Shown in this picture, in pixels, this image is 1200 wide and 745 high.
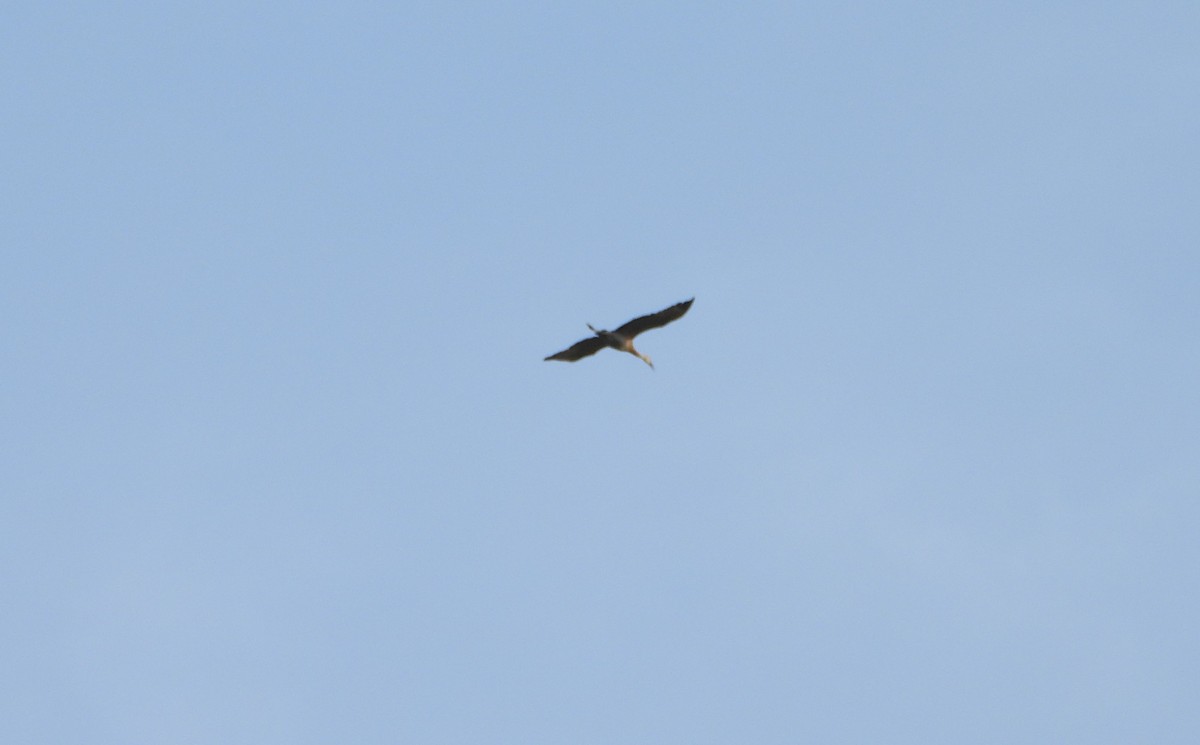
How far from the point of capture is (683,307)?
279 ft

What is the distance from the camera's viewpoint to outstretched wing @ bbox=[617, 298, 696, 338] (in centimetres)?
8512

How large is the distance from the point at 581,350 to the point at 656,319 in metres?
2.96

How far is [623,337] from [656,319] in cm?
148

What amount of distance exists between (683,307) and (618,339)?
8.53ft

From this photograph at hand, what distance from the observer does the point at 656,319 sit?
85438 millimetres

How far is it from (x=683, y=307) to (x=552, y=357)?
4.83 meters

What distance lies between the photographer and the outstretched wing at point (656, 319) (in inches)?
3351

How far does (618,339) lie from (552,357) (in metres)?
2.29

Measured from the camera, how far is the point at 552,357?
86.8 m

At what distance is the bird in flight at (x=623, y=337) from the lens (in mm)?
85250

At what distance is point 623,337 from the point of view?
86312mm

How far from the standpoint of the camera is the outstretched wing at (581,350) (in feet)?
284

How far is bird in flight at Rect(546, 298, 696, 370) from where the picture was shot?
8525 centimetres
